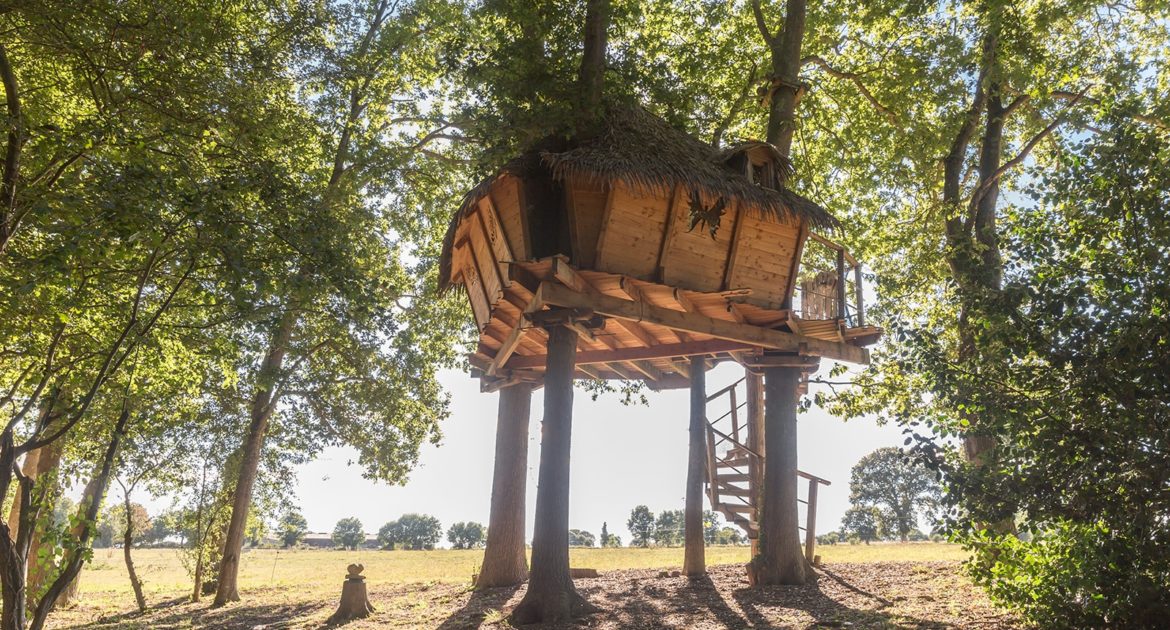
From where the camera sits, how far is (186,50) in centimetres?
881

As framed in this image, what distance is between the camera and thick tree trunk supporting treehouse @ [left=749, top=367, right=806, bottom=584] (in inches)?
492

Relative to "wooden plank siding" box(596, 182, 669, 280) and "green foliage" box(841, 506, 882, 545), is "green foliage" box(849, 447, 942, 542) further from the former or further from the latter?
"wooden plank siding" box(596, 182, 669, 280)

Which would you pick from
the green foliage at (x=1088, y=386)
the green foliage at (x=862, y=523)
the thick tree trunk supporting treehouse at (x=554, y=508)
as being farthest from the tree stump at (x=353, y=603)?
the green foliage at (x=862, y=523)

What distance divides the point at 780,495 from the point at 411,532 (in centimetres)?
4559

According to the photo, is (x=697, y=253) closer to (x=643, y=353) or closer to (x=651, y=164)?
(x=651, y=164)

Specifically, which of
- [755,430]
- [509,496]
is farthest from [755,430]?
[509,496]

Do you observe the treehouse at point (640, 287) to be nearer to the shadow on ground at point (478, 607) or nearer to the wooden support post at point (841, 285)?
the wooden support post at point (841, 285)

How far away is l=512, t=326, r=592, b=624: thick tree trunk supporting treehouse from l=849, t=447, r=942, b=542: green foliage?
4694cm

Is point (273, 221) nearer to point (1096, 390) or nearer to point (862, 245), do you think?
point (1096, 390)

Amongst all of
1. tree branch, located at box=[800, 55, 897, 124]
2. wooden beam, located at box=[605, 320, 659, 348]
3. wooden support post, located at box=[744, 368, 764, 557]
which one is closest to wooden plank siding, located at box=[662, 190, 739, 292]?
wooden beam, located at box=[605, 320, 659, 348]

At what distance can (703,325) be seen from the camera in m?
12.2

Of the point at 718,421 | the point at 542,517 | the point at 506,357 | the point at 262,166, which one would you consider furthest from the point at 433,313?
the point at 262,166

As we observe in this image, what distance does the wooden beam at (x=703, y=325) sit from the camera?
1096cm

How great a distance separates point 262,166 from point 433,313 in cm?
1050
